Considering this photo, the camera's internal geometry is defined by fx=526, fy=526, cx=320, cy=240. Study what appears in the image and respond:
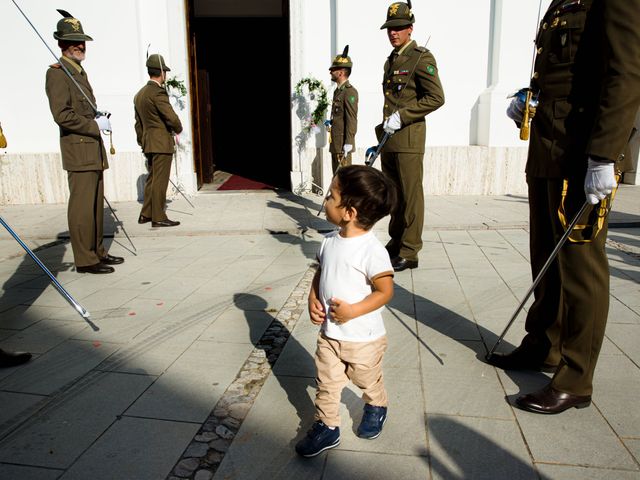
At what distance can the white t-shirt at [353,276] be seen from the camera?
212 cm

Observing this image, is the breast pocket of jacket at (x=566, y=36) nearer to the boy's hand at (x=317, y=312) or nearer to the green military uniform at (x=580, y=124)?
the green military uniform at (x=580, y=124)

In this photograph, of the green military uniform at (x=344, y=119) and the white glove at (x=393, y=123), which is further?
the green military uniform at (x=344, y=119)

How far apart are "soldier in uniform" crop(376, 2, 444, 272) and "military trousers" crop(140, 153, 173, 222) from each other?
3.42m

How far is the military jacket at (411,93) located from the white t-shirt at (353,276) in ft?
9.67

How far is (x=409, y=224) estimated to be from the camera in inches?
199

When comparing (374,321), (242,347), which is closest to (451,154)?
(242,347)

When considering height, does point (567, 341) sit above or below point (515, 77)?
below

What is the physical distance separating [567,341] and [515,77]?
28.3 ft

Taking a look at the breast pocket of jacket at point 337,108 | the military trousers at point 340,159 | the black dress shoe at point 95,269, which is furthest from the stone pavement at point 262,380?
the breast pocket of jacket at point 337,108

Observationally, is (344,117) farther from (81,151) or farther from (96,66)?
(96,66)

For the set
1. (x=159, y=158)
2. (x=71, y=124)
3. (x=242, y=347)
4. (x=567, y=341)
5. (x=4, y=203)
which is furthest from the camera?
(x=4, y=203)

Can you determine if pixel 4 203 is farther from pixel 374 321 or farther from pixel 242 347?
pixel 374 321

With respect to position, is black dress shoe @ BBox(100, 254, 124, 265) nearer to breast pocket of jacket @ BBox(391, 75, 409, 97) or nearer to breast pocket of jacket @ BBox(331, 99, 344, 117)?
breast pocket of jacket @ BBox(391, 75, 409, 97)

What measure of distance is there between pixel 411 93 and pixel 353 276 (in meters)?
3.31
